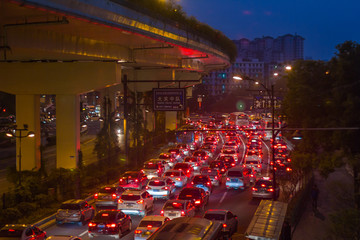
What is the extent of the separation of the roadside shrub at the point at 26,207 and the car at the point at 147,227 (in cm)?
748

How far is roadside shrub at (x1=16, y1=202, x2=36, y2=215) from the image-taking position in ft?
Result: 70.2

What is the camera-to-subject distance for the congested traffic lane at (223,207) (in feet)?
63.9

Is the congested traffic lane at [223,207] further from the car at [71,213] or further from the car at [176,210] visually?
the car at [176,210]

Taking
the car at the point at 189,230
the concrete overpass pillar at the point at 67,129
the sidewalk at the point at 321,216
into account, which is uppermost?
the concrete overpass pillar at the point at 67,129

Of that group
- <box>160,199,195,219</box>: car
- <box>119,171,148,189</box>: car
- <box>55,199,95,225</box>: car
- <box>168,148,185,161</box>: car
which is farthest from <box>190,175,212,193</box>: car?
<box>168,148,185,161</box>: car

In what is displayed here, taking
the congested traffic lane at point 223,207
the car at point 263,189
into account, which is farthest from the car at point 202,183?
the car at point 263,189

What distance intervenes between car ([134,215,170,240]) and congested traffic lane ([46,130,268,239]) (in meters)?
2.17

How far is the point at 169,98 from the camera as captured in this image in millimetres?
26922

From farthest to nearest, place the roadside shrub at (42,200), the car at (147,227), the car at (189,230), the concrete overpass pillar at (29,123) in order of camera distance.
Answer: the concrete overpass pillar at (29,123)
the roadside shrub at (42,200)
the car at (147,227)
the car at (189,230)

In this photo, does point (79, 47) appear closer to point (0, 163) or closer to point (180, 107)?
point (180, 107)

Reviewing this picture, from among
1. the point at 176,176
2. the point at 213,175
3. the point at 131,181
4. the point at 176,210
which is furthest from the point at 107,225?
the point at 213,175

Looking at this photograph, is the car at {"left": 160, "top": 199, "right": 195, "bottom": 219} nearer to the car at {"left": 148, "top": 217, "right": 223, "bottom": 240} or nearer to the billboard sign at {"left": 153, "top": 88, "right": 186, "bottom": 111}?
the car at {"left": 148, "top": 217, "right": 223, "bottom": 240}

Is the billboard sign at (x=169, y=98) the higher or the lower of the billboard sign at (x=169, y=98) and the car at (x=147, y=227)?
the higher

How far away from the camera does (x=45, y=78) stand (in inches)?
1067
